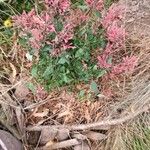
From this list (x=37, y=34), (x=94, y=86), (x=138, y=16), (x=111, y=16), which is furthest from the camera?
(x=138, y=16)

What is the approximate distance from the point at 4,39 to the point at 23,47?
0.15 meters

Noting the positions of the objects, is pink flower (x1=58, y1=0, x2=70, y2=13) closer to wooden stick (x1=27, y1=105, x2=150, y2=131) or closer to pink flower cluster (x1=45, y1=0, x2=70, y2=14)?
pink flower cluster (x1=45, y1=0, x2=70, y2=14)

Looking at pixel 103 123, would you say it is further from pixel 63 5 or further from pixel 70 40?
pixel 63 5

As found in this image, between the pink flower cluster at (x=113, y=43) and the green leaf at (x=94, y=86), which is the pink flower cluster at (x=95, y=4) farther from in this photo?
the green leaf at (x=94, y=86)

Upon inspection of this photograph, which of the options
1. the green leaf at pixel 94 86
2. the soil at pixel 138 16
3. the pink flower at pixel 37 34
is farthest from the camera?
the soil at pixel 138 16

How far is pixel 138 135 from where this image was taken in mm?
2299

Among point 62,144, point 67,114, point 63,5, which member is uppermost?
point 63,5

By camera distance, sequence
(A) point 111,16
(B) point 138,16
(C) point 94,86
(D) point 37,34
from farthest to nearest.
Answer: (B) point 138,16 → (C) point 94,86 → (A) point 111,16 → (D) point 37,34

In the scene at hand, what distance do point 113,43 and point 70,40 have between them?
0.23 meters

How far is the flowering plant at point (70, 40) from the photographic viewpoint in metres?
2.04

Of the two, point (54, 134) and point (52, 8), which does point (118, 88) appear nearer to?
point (54, 134)

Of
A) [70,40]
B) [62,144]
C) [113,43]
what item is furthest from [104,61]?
[62,144]

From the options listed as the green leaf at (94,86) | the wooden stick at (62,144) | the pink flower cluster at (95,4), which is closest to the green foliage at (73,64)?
the green leaf at (94,86)

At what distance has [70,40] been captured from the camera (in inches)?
85.0
